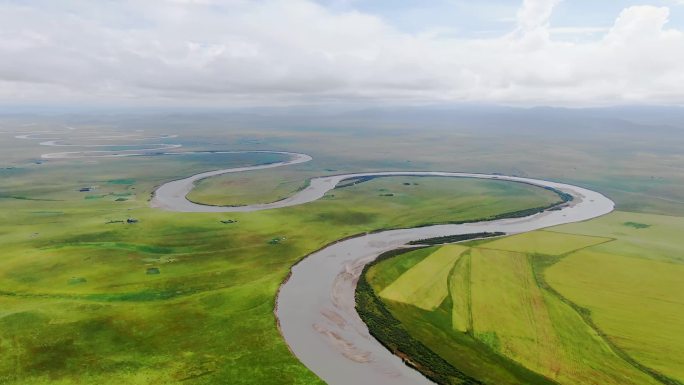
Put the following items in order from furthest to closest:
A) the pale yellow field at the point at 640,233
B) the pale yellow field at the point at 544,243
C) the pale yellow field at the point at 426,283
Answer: the pale yellow field at the point at 544,243 → the pale yellow field at the point at 640,233 → the pale yellow field at the point at 426,283

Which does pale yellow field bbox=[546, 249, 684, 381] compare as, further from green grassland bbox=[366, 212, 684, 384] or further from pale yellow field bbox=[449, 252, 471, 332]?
pale yellow field bbox=[449, 252, 471, 332]

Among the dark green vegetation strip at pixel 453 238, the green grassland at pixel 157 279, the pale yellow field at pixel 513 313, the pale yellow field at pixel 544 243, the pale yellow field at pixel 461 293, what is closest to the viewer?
the green grassland at pixel 157 279

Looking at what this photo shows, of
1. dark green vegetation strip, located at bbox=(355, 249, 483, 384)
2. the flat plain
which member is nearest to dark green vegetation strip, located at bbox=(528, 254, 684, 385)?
the flat plain

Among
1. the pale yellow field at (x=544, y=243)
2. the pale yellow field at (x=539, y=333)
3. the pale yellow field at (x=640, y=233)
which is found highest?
the pale yellow field at (x=640, y=233)

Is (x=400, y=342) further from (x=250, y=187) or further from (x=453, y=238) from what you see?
(x=250, y=187)

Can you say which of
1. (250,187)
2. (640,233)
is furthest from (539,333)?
(250,187)

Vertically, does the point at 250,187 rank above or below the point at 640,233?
below

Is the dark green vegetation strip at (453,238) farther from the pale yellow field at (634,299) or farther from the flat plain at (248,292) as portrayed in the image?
the pale yellow field at (634,299)

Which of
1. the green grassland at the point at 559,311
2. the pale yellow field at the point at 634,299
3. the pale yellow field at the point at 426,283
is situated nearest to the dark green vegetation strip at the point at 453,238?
the green grassland at the point at 559,311
